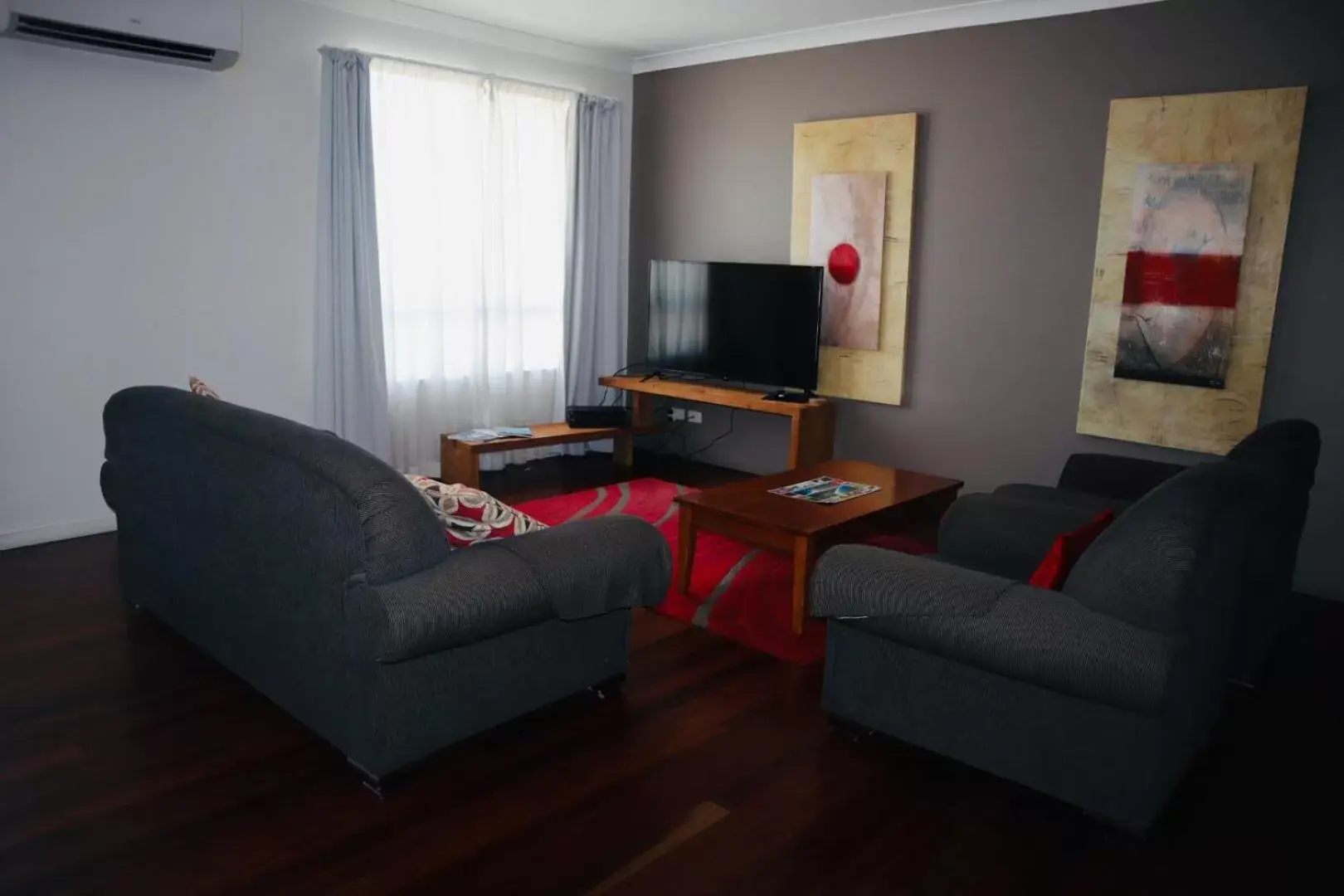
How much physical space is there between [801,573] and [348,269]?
3.07 metres

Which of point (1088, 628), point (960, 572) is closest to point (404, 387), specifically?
point (960, 572)

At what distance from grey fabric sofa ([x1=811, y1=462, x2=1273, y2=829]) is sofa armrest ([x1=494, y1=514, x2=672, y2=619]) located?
0.46 metres

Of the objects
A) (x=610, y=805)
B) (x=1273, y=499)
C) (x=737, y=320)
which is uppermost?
(x=737, y=320)

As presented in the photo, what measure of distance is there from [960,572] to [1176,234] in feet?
8.62

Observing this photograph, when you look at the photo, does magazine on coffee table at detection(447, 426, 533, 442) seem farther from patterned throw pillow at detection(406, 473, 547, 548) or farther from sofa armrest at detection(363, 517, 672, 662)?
sofa armrest at detection(363, 517, 672, 662)

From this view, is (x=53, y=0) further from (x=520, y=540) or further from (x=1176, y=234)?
(x=1176, y=234)

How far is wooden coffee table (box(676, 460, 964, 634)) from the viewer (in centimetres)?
353

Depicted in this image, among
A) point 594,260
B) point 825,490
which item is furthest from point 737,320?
point 825,490

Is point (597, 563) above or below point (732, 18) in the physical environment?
below

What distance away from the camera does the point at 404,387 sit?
18.4 ft

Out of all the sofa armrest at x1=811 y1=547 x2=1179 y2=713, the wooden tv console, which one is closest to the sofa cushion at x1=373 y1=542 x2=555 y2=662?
the sofa armrest at x1=811 y1=547 x2=1179 y2=713

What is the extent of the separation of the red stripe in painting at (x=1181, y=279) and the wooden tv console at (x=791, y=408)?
168 centimetres

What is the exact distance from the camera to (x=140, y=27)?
415 centimetres

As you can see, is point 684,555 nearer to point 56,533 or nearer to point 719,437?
point 719,437
